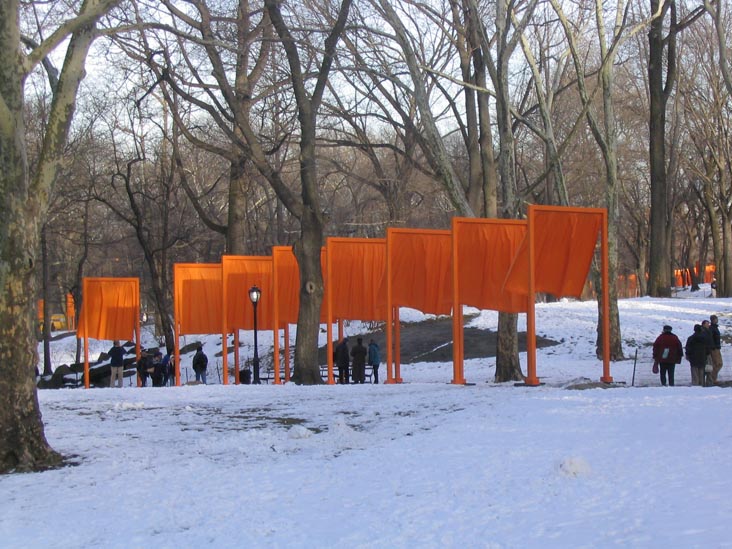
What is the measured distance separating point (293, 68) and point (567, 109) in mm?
24563

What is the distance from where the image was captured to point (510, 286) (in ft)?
57.3

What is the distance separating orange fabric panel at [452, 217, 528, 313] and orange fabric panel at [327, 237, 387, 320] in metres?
6.02

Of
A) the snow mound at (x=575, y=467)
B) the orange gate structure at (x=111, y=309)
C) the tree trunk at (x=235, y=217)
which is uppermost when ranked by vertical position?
the tree trunk at (x=235, y=217)

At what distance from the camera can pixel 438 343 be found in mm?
35406

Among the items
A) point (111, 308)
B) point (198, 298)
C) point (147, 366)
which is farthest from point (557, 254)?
point (111, 308)

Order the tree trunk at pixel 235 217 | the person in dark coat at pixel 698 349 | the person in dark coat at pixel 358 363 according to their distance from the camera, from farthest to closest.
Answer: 1. the tree trunk at pixel 235 217
2. the person in dark coat at pixel 358 363
3. the person in dark coat at pixel 698 349

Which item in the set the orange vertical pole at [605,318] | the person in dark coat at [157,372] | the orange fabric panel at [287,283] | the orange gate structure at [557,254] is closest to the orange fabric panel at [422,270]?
the orange vertical pole at [605,318]

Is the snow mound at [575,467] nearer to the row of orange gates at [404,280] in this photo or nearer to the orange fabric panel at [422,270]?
the row of orange gates at [404,280]

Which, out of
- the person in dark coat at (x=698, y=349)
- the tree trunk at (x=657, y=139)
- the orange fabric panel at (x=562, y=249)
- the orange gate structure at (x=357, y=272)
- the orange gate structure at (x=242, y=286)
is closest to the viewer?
the orange fabric panel at (x=562, y=249)

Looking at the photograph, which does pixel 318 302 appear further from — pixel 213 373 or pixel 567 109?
pixel 567 109

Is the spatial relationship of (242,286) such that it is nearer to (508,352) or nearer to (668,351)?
(508,352)

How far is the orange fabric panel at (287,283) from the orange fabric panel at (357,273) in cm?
159

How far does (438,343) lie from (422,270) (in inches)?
575

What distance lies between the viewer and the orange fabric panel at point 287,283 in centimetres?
2612
